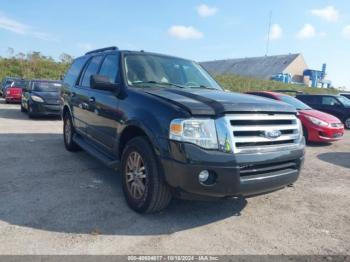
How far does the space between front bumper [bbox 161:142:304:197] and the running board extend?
124cm

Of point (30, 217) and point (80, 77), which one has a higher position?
point (80, 77)

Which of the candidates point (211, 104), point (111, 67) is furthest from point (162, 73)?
point (211, 104)

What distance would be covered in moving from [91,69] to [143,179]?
2856 millimetres

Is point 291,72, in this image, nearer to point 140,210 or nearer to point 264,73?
point 264,73

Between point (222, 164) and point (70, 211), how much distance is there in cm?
192

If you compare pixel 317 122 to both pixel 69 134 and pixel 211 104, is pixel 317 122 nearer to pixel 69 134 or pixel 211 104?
pixel 69 134

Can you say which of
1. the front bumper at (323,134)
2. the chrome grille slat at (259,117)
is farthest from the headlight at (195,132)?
the front bumper at (323,134)

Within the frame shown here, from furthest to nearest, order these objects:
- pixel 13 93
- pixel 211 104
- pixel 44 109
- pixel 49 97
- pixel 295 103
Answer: pixel 13 93, pixel 49 97, pixel 44 109, pixel 295 103, pixel 211 104

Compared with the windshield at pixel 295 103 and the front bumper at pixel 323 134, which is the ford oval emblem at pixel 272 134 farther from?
the windshield at pixel 295 103

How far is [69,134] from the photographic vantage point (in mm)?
6770

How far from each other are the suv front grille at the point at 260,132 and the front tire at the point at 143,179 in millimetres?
875

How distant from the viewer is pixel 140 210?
12.1ft

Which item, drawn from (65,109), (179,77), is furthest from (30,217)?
(65,109)

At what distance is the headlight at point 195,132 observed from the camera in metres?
3.16
